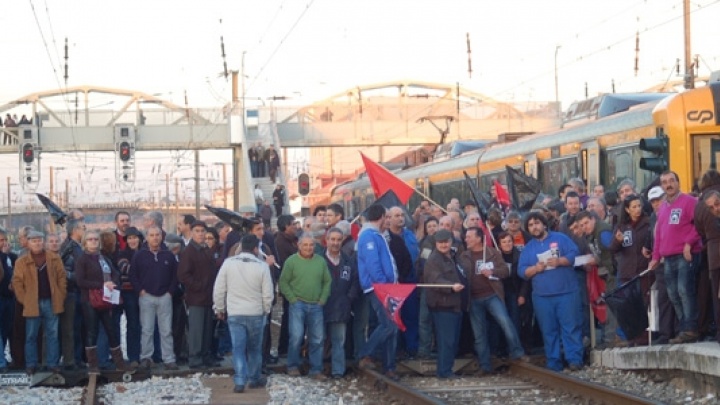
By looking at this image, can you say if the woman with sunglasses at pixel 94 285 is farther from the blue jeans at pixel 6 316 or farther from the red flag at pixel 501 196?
the red flag at pixel 501 196

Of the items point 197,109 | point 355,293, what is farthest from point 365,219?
point 197,109

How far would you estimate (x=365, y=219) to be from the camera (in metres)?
15.5

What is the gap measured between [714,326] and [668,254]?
0.92m

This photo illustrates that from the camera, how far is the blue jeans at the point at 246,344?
14.4 m

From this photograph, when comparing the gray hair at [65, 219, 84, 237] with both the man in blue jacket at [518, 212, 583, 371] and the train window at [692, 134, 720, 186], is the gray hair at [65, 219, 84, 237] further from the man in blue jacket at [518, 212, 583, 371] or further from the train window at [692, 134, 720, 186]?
the train window at [692, 134, 720, 186]

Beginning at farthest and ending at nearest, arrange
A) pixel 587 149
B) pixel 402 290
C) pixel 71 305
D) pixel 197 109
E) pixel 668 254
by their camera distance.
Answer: pixel 197 109 < pixel 587 149 < pixel 71 305 < pixel 402 290 < pixel 668 254

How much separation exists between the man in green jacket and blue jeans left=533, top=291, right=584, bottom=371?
2508mm

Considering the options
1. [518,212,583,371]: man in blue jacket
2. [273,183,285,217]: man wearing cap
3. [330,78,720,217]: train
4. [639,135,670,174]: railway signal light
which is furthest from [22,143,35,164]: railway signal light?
[518,212,583,371]: man in blue jacket

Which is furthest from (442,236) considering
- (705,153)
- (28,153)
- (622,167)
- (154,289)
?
(28,153)

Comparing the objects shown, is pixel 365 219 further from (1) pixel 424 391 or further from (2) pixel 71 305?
(2) pixel 71 305

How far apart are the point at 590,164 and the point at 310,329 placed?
7.49m

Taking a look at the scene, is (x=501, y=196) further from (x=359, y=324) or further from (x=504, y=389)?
(x=504, y=389)

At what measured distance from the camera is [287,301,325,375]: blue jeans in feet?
51.1

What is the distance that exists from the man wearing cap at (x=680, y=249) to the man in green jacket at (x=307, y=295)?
387 cm
